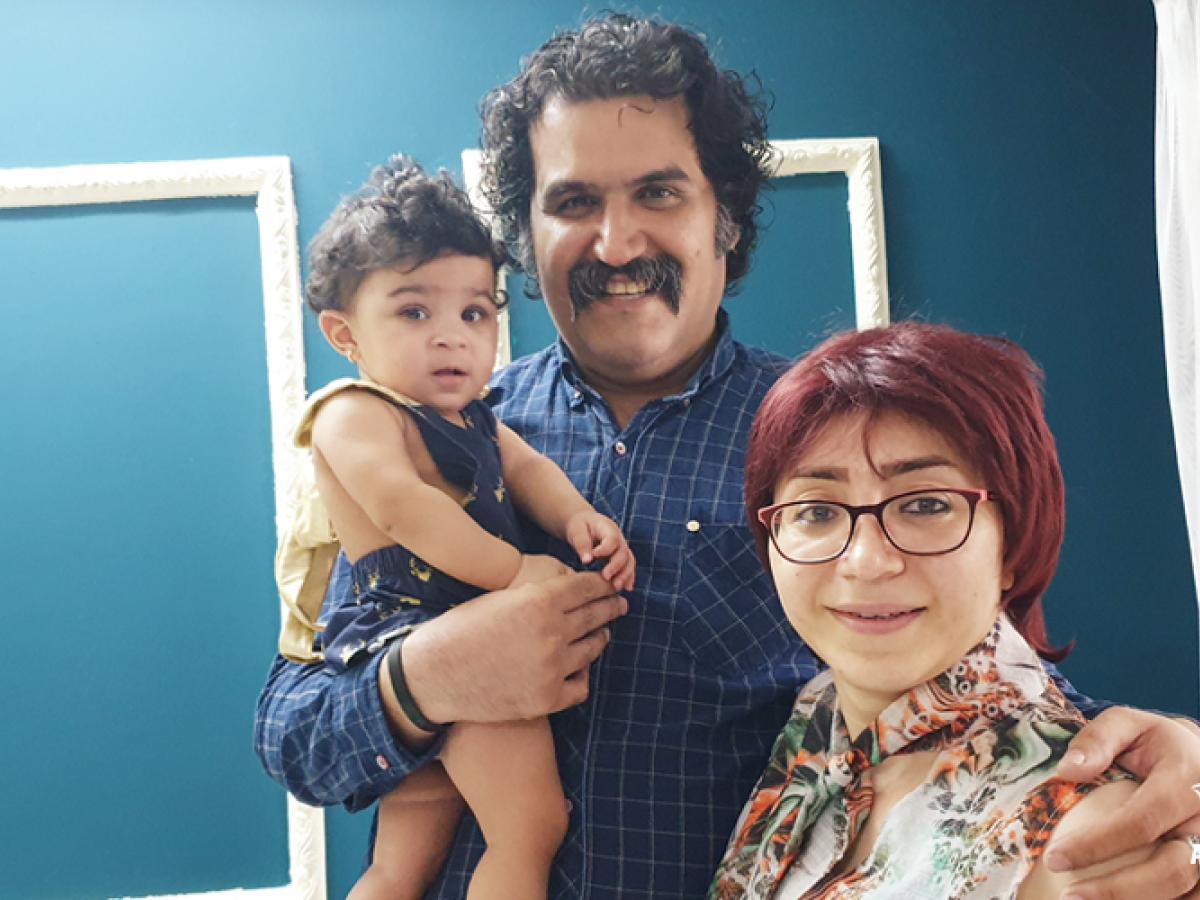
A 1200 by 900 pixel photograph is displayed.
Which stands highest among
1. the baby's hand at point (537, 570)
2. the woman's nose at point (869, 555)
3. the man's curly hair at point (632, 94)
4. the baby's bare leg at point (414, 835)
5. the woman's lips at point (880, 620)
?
the man's curly hair at point (632, 94)

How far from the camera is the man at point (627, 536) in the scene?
1480mm

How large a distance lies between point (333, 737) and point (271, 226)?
1613 mm

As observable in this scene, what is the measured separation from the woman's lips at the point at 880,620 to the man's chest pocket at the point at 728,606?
1.26ft

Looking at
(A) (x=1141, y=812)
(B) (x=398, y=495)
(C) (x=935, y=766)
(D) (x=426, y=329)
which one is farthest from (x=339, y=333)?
(A) (x=1141, y=812)

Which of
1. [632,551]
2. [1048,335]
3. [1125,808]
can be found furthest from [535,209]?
[1048,335]

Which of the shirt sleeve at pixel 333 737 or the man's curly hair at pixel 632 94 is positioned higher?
the man's curly hair at pixel 632 94

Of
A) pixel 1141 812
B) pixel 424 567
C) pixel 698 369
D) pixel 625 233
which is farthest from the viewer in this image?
pixel 698 369

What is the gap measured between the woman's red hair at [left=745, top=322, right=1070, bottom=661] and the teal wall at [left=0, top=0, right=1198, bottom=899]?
162cm

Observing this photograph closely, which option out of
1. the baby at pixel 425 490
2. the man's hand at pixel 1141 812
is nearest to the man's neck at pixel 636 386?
the baby at pixel 425 490

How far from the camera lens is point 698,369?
1788mm

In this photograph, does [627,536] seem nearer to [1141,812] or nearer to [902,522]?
[902,522]

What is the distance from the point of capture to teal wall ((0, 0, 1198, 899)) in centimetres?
282

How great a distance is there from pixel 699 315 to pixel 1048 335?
4.91 ft

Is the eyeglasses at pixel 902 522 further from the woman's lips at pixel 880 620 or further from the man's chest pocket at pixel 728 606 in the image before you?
the man's chest pocket at pixel 728 606
